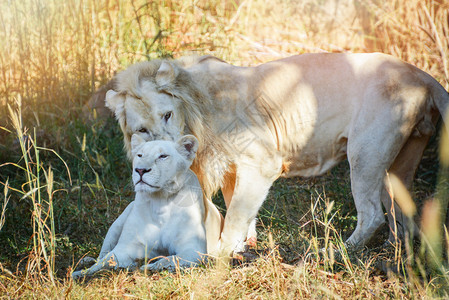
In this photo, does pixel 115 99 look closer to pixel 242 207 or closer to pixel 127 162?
pixel 242 207

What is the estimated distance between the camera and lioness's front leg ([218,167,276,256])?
4.39 m

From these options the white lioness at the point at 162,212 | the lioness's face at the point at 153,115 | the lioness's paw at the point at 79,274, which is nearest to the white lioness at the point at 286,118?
the lioness's face at the point at 153,115

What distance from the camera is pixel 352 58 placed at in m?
4.64

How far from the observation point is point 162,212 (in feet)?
12.6

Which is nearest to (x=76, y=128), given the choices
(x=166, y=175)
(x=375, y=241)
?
(x=166, y=175)

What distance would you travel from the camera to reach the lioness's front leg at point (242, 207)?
439 cm

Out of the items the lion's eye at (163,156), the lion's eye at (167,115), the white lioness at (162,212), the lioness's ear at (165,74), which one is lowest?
the white lioness at (162,212)

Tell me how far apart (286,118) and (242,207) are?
818mm

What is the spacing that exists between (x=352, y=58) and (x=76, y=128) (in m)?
3.37

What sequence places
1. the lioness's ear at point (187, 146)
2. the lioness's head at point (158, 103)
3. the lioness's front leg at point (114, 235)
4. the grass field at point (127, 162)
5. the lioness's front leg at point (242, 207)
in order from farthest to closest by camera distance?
the lioness's front leg at point (242, 207) < the lioness's head at point (158, 103) < the lioness's front leg at point (114, 235) < the lioness's ear at point (187, 146) < the grass field at point (127, 162)

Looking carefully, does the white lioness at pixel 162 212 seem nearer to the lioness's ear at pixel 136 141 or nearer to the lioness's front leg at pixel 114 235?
the lioness's ear at pixel 136 141

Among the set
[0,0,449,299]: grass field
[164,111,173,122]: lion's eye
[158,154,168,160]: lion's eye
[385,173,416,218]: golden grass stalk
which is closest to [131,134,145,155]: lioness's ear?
[158,154,168,160]: lion's eye

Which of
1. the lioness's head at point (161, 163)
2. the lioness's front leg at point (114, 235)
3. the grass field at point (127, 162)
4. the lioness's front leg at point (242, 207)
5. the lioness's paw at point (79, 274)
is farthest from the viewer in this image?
the lioness's front leg at point (242, 207)

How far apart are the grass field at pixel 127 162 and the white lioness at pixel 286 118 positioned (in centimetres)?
36
